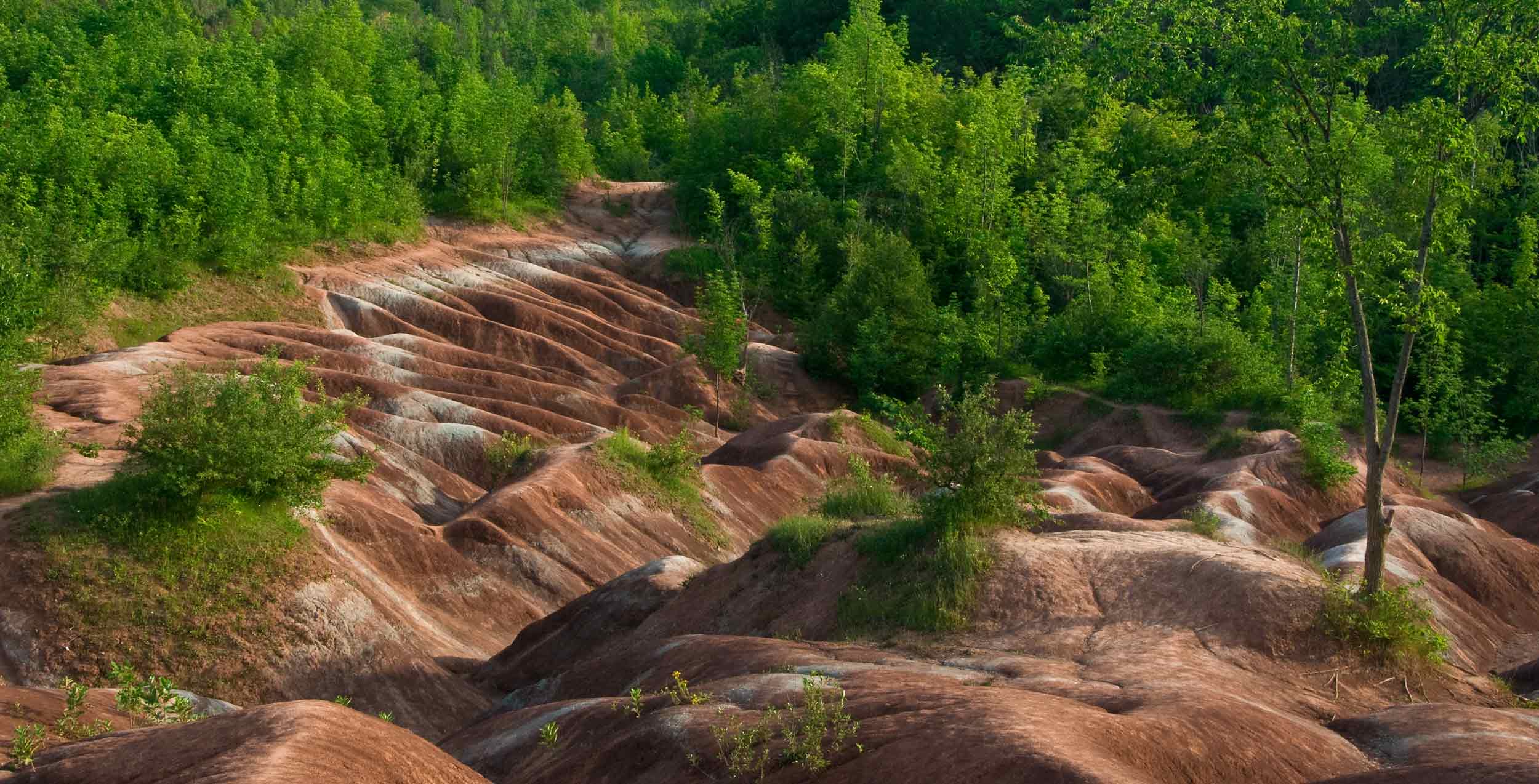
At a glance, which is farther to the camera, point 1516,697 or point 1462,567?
point 1462,567

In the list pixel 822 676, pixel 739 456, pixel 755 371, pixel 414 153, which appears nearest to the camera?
pixel 822 676

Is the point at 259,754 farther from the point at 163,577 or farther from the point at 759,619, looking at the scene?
the point at 163,577

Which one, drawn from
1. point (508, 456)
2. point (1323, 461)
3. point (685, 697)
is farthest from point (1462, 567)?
point (508, 456)

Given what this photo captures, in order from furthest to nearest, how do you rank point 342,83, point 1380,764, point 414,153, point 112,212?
point 342,83 → point 414,153 → point 112,212 → point 1380,764

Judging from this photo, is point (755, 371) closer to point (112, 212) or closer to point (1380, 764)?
point (112, 212)

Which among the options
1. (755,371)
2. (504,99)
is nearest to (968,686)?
(755,371)

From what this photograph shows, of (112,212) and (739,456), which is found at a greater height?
(112,212)

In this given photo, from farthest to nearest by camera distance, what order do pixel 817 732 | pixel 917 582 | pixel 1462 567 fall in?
pixel 1462 567
pixel 917 582
pixel 817 732
